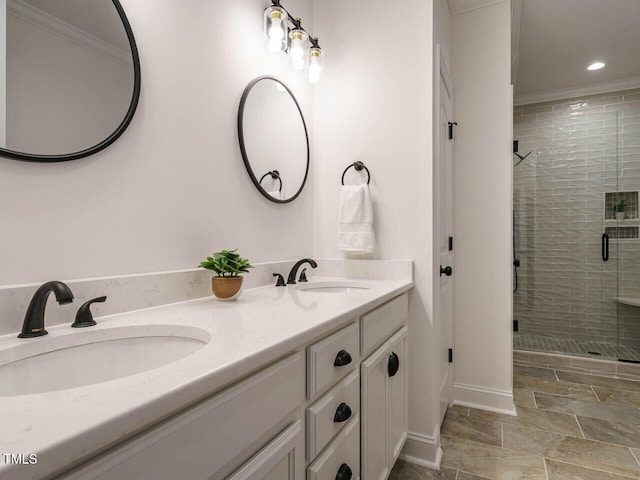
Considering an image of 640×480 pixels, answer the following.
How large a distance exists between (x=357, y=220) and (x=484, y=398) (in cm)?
149

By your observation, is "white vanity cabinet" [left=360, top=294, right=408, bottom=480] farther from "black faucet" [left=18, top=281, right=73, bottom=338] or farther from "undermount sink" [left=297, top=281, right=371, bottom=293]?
"black faucet" [left=18, top=281, right=73, bottom=338]

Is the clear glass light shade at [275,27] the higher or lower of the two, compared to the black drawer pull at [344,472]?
higher

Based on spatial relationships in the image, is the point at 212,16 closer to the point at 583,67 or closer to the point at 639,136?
the point at 583,67

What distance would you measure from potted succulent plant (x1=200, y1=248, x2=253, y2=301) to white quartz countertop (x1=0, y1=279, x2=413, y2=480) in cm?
9

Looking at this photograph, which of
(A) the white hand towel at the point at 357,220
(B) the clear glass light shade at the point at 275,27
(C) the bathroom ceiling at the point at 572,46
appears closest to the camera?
(B) the clear glass light shade at the point at 275,27

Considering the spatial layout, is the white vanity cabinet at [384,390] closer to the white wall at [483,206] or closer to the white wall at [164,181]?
the white wall at [164,181]

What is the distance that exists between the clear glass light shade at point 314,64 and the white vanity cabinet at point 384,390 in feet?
3.93

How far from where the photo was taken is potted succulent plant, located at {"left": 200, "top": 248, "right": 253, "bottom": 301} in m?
1.20

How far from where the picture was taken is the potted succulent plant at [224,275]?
1197mm

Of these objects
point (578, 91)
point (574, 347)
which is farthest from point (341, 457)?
point (578, 91)

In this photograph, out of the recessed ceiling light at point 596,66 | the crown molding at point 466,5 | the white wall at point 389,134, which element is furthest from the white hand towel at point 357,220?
the recessed ceiling light at point 596,66

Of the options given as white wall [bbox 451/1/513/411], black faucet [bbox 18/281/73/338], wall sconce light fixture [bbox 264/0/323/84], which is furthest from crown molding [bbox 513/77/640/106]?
black faucet [bbox 18/281/73/338]

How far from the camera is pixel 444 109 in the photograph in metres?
2.08

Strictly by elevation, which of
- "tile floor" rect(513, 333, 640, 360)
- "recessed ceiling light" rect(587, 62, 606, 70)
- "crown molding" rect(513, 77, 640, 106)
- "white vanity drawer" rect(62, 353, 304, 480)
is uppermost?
"recessed ceiling light" rect(587, 62, 606, 70)
